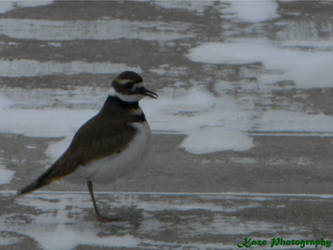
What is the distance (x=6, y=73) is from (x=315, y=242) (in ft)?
16.2

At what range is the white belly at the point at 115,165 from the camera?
636 centimetres

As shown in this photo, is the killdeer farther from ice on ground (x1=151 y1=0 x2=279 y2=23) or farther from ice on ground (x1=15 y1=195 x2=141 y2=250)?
ice on ground (x1=151 y1=0 x2=279 y2=23)

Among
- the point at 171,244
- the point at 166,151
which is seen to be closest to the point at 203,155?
the point at 166,151

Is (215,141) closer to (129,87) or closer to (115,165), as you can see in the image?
(129,87)

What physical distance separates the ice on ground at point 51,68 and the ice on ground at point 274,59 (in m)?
1.02

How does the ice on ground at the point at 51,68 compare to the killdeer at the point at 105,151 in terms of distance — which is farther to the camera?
the ice on ground at the point at 51,68

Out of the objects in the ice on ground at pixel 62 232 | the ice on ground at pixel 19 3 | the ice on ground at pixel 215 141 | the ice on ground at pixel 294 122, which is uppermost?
the ice on ground at pixel 19 3

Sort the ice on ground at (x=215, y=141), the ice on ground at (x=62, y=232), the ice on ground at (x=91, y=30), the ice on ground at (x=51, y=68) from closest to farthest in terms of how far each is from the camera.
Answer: the ice on ground at (x=62, y=232) → the ice on ground at (x=215, y=141) → the ice on ground at (x=51, y=68) → the ice on ground at (x=91, y=30)

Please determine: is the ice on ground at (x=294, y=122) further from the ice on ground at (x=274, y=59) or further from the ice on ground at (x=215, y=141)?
the ice on ground at (x=274, y=59)

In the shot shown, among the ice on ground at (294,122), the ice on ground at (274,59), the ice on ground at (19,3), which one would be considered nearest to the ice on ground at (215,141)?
the ice on ground at (294,122)

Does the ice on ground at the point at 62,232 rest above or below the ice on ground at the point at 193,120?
below

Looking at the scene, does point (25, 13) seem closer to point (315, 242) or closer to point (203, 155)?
point (203, 155)

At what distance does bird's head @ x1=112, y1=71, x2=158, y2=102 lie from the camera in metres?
6.62

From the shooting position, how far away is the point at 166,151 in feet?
26.3
